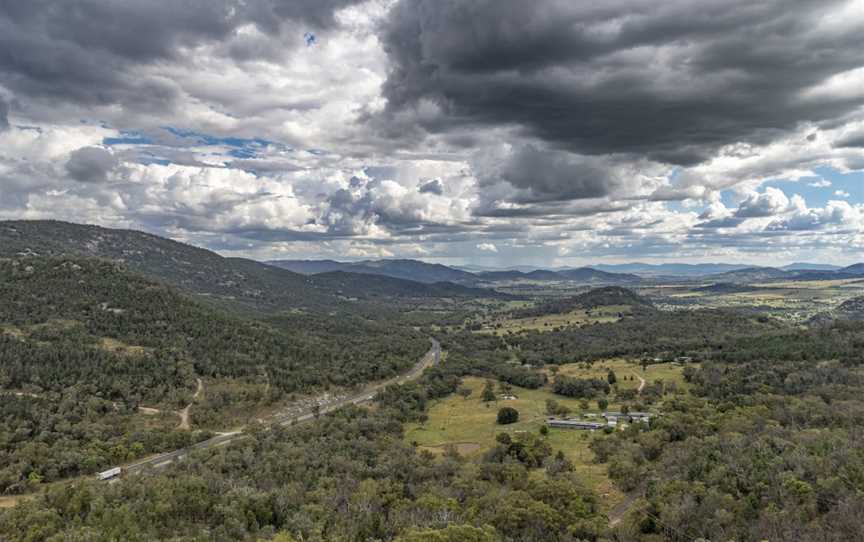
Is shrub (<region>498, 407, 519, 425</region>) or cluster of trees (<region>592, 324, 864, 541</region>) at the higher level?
cluster of trees (<region>592, 324, 864, 541</region>)

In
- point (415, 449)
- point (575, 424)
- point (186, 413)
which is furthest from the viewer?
point (186, 413)

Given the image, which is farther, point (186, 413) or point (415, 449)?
point (186, 413)

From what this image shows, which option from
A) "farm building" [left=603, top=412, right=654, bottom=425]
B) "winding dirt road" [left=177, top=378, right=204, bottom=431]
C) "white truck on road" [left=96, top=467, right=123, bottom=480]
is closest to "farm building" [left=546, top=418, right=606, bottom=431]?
"farm building" [left=603, top=412, right=654, bottom=425]

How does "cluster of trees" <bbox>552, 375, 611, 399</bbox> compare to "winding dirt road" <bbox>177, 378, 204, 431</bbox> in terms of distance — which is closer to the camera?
"winding dirt road" <bbox>177, 378, 204, 431</bbox>

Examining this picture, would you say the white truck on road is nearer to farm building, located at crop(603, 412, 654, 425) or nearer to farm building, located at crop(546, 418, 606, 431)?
farm building, located at crop(546, 418, 606, 431)

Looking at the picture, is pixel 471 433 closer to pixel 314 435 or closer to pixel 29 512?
pixel 314 435

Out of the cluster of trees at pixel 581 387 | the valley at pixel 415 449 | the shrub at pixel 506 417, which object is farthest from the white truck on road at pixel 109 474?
the cluster of trees at pixel 581 387

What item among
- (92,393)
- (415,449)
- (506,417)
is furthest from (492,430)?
(92,393)

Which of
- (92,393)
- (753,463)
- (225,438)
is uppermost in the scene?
(753,463)

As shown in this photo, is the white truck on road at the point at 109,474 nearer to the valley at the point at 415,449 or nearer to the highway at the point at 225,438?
the highway at the point at 225,438

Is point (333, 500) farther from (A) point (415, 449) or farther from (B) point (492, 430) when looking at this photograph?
(B) point (492, 430)

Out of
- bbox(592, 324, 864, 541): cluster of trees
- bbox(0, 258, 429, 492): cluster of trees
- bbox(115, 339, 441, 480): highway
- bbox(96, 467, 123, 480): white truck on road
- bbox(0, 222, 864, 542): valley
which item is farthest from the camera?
bbox(115, 339, 441, 480): highway

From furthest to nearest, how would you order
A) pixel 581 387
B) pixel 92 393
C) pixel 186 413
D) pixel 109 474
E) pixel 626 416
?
1. pixel 581 387
2. pixel 186 413
3. pixel 92 393
4. pixel 626 416
5. pixel 109 474
